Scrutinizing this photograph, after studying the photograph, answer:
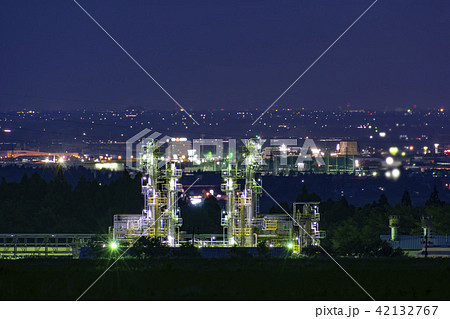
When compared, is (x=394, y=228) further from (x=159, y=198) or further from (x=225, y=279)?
(x=225, y=279)

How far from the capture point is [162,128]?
140625 mm

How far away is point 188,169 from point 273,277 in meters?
101

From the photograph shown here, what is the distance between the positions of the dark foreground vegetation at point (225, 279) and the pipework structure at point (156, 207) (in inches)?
828

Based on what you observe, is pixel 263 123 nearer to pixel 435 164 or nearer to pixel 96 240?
pixel 435 164

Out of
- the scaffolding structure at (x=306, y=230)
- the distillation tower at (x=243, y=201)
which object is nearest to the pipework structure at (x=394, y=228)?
the scaffolding structure at (x=306, y=230)

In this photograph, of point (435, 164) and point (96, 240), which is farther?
point (435, 164)

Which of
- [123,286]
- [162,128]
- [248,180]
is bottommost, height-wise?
[123,286]

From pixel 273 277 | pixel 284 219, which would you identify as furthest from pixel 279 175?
pixel 273 277

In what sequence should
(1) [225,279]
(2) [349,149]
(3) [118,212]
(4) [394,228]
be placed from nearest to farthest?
(1) [225,279] < (4) [394,228] < (3) [118,212] < (2) [349,149]

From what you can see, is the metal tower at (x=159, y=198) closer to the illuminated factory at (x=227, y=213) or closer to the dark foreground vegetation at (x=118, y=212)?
the illuminated factory at (x=227, y=213)

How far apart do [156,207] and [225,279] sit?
2680 centimetres

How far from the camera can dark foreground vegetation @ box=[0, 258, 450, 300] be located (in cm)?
1930

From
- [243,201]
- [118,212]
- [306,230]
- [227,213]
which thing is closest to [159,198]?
[227,213]

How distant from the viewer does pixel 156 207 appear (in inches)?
1895
